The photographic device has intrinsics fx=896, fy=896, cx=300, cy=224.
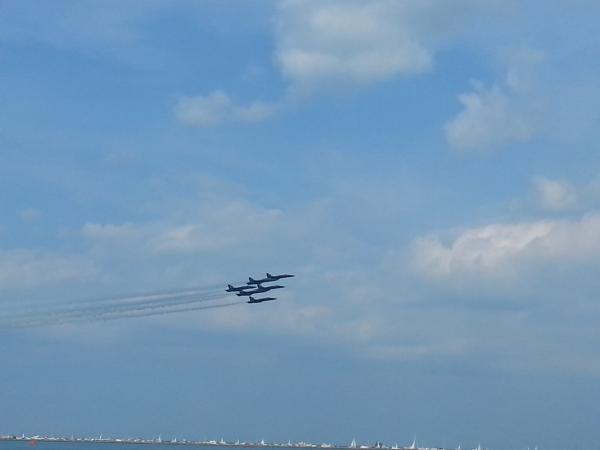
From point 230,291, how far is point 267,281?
8123 millimetres

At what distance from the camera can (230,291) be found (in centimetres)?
16162

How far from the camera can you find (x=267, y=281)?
166 m
